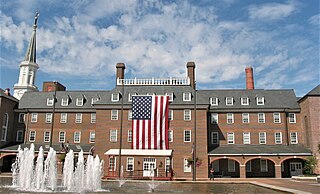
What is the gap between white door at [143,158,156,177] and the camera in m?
35.5

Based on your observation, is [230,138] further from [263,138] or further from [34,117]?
[34,117]

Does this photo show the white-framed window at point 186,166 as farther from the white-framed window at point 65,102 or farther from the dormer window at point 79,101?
the white-framed window at point 65,102

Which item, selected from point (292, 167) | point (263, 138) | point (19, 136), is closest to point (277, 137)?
point (263, 138)

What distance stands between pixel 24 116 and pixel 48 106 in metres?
3.68

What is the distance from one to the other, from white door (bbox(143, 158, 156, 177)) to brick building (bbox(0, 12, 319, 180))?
0.11m

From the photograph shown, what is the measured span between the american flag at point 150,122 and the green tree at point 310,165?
54.0 ft

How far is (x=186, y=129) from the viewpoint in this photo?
39.2 meters

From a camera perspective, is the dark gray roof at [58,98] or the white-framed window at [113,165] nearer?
the white-framed window at [113,165]

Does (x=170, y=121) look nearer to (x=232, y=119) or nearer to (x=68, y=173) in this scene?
(x=232, y=119)

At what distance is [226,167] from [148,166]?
11182 millimetres

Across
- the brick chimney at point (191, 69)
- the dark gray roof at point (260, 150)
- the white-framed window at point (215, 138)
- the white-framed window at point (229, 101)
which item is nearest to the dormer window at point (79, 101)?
the brick chimney at point (191, 69)

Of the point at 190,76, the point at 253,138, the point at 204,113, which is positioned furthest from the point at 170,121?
the point at 253,138

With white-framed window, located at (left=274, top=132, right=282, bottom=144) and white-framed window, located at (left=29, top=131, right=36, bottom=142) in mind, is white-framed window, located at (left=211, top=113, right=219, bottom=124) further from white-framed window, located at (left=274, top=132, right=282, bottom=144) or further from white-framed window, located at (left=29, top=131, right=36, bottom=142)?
white-framed window, located at (left=29, top=131, right=36, bottom=142)

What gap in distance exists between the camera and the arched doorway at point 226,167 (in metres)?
40.1
